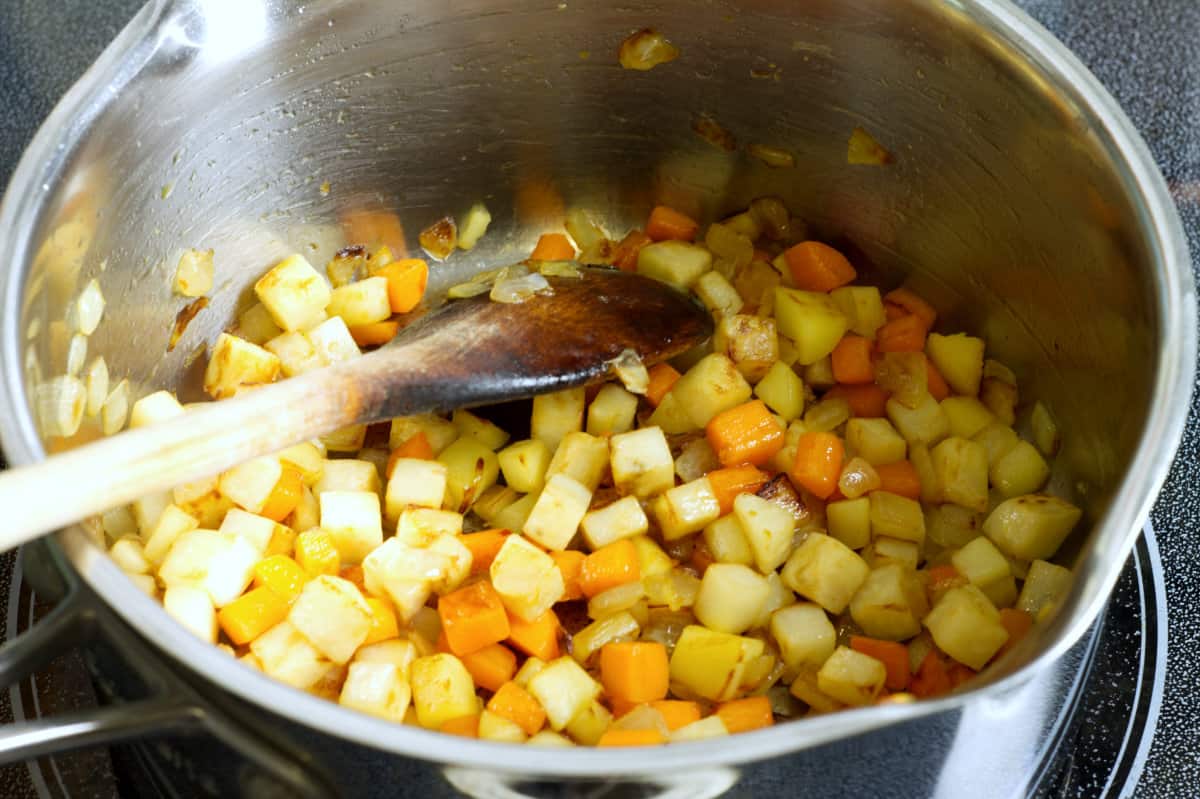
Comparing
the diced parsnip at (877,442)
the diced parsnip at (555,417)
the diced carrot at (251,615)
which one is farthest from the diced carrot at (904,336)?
the diced carrot at (251,615)

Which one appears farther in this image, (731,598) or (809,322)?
(809,322)

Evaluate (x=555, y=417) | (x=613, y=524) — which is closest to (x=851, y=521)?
(x=613, y=524)

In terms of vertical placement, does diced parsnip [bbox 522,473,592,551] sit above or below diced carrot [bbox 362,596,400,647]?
above

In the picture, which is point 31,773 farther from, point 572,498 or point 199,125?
point 199,125

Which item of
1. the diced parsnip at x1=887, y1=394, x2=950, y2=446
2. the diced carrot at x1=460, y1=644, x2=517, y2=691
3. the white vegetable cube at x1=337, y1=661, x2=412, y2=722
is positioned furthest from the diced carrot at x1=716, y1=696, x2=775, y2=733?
the diced parsnip at x1=887, y1=394, x2=950, y2=446

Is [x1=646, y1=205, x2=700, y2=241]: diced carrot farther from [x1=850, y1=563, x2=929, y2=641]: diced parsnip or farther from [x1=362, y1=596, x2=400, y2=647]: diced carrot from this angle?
[x1=362, y1=596, x2=400, y2=647]: diced carrot

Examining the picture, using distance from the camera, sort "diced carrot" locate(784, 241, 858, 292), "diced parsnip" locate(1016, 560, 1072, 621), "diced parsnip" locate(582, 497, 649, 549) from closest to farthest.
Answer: "diced parsnip" locate(1016, 560, 1072, 621), "diced parsnip" locate(582, 497, 649, 549), "diced carrot" locate(784, 241, 858, 292)

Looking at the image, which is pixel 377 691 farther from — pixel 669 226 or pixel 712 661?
pixel 669 226
